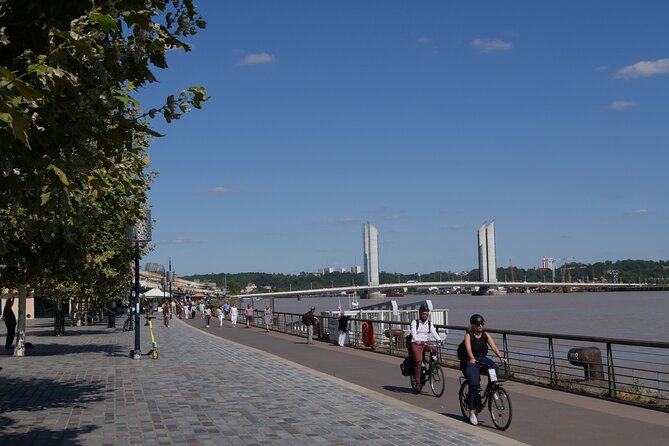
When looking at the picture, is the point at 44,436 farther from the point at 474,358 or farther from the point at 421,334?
the point at 421,334

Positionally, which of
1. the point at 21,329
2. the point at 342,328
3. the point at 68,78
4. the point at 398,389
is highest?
the point at 68,78

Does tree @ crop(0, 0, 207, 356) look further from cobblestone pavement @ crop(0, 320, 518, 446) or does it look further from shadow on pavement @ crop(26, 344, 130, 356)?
shadow on pavement @ crop(26, 344, 130, 356)

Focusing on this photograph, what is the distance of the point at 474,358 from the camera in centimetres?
1037

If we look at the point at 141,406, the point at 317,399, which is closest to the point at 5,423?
the point at 141,406

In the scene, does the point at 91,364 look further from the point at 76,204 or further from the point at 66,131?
the point at 66,131

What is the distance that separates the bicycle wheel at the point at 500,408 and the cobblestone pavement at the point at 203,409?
34cm

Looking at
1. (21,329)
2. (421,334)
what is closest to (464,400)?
(421,334)

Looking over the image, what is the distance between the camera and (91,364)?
63.6ft

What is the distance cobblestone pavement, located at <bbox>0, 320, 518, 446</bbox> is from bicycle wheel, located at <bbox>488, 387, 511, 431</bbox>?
1.10ft

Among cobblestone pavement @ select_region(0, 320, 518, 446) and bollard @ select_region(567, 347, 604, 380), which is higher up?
bollard @ select_region(567, 347, 604, 380)

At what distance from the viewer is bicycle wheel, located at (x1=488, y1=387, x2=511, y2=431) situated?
31.7 ft

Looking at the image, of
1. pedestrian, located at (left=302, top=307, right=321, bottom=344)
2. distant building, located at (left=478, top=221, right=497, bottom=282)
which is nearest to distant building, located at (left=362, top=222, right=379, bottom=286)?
distant building, located at (left=478, top=221, right=497, bottom=282)

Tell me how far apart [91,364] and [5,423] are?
9.26 m

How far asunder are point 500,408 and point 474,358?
811 mm
